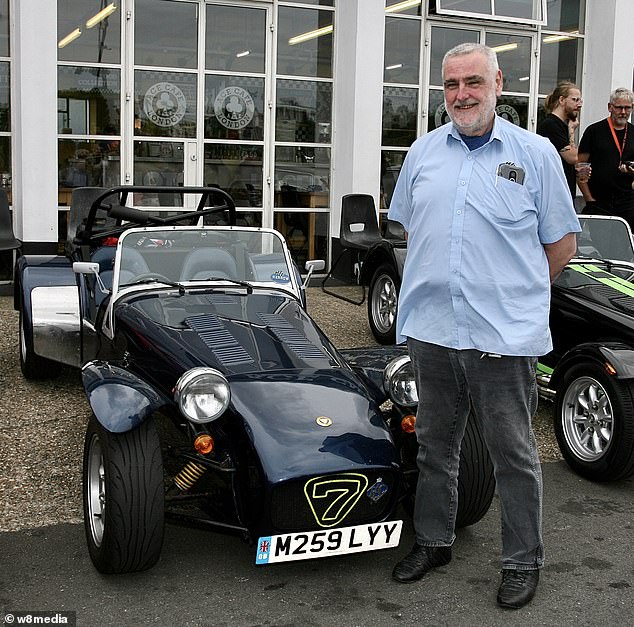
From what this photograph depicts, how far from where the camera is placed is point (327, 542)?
11.4 feet

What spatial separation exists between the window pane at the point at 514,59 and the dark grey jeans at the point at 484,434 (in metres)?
10.4

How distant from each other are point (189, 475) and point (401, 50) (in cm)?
985

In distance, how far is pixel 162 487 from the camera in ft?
11.6

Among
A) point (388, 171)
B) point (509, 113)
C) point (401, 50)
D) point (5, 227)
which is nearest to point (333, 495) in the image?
point (5, 227)

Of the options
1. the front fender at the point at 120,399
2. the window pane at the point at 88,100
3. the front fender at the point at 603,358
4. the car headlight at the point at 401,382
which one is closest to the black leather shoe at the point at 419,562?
the car headlight at the point at 401,382

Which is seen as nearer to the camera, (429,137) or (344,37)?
(429,137)

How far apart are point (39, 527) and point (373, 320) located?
15.5 ft

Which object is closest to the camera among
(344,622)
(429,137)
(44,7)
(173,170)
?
(344,622)

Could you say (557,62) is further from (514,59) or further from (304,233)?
(304,233)

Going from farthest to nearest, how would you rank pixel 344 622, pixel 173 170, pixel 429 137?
pixel 173 170 < pixel 429 137 < pixel 344 622

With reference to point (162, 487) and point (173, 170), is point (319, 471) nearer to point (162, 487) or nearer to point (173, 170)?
point (162, 487)

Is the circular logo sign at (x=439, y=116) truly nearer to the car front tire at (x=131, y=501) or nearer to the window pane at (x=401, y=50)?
the window pane at (x=401, y=50)

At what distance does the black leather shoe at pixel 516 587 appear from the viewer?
346 centimetres

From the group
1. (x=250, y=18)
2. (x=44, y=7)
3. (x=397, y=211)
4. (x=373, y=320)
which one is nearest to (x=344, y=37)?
(x=250, y=18)
